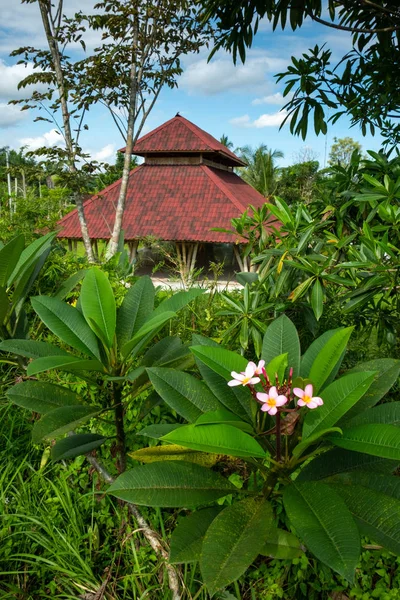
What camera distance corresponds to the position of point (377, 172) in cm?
308

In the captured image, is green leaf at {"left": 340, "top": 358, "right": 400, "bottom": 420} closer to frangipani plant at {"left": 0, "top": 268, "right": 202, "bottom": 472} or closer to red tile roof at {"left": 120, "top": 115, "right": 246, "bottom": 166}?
frangipani plant at {"left": 0, "top": 268, "right": 202, "bottom": 472}

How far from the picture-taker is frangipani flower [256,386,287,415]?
1.15m

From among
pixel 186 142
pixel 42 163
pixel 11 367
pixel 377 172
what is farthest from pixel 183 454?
pixel 186 142

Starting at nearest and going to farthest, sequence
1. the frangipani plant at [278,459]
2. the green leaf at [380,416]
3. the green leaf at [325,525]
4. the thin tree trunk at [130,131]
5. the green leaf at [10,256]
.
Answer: the green leaf at [325,525], the frangipani plant at [278,459], the green leaf at [380,416], the green leaf at [10,256], the thin tree trunk at [130,131]

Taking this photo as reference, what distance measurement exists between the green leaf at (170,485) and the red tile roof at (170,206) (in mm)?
14820

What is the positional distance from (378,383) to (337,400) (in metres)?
0.31

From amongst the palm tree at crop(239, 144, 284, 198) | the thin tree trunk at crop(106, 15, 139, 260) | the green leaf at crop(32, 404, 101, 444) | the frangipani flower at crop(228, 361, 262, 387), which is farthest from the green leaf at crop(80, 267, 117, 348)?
the palm tree at crop(239, 144, 284, 198)

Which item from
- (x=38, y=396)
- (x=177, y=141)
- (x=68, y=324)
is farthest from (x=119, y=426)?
(x=177, y=141)

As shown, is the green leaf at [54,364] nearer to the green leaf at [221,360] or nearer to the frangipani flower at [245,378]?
the green leaf at [221,360]

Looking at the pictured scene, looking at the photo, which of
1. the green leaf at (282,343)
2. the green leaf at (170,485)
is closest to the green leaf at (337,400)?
the green leaf at (282,343)

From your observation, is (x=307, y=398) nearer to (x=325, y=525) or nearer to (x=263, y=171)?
(x=325, y=525)

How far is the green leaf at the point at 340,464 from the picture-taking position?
145cm

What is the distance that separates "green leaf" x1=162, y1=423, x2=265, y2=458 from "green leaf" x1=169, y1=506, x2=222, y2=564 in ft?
0.97

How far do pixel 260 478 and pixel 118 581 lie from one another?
0.75 m
